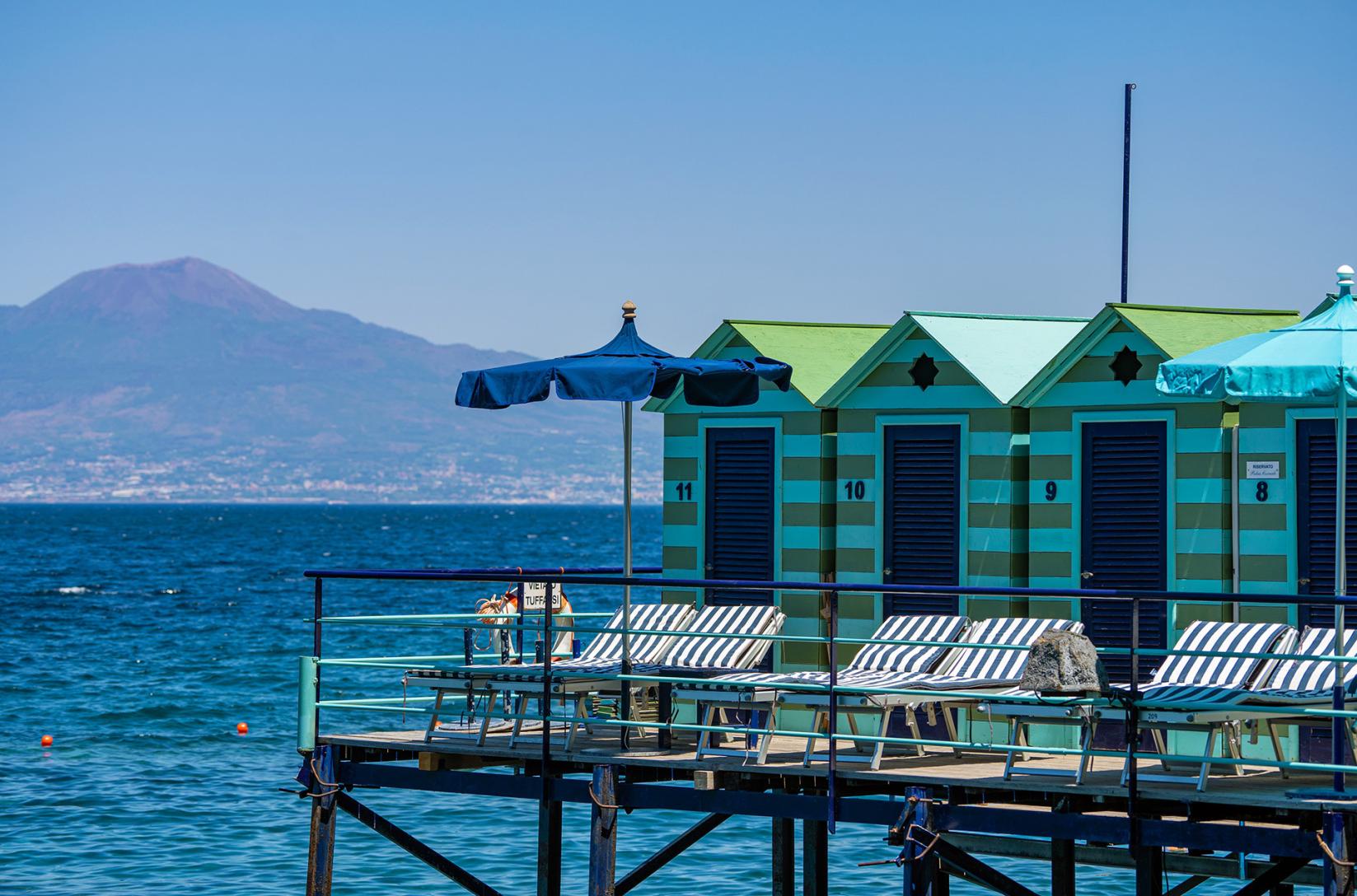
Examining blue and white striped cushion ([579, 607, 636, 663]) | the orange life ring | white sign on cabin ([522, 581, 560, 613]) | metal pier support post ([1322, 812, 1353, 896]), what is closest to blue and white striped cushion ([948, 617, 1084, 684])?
metal pier support post ([1322, 812, 1353, 896])

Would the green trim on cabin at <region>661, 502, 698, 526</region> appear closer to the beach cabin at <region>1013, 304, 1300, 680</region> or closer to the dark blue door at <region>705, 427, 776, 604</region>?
the dark blue door at <region>705, 427, 776, 604</region>

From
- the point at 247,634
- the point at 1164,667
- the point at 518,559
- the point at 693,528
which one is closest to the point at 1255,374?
the point at 1164,667

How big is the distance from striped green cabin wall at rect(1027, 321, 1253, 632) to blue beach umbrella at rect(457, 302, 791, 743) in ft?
6.78

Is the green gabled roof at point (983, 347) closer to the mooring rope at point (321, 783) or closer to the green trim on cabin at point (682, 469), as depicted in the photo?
the green trim on cabin at point (682, 469)

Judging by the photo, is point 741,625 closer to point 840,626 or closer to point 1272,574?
point 840,626

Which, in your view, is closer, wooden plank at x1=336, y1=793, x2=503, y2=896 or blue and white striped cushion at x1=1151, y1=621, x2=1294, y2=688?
blue and white striped cushion at x1=1151, y1=621, x2=1294, y2=688

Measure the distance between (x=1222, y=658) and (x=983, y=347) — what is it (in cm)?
409

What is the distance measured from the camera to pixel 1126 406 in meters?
14.9

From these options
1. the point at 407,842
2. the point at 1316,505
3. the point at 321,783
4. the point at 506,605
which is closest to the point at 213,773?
the point at 506,605

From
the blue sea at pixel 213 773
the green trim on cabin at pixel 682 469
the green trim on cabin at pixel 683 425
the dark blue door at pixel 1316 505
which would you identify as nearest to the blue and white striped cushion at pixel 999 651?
the dark blue door at pixel 1316 505

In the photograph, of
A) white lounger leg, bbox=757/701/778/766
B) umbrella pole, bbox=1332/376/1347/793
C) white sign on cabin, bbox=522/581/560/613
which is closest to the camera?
umbrella pole, bbox=1332/376/1347/793

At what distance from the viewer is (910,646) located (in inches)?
557

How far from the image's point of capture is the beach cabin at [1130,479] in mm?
14500

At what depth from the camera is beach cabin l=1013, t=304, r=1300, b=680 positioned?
1450 cm
